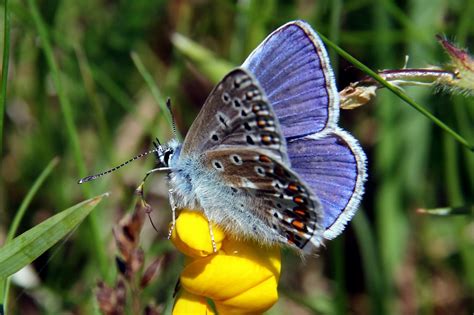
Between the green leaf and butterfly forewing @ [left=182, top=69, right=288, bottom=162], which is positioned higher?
butterfly forewing @ [left=182, top=69, right=288, bottom=162]

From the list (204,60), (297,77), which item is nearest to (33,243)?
(297,77)

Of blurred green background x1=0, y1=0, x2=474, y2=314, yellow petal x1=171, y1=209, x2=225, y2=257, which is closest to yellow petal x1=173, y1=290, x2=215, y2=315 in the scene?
yellow petal x1=171, y1=209, x2=225, y2=257

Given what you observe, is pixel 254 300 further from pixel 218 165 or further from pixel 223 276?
pixel 218 165

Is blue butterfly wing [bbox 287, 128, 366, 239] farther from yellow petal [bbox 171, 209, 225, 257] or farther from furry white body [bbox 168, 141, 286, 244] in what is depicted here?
yellow petal [bbox 171, 209, 225, 257]

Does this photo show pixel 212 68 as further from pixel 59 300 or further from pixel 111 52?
pixel 59 300

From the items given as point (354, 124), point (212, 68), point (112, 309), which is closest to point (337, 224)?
point (112, 309)

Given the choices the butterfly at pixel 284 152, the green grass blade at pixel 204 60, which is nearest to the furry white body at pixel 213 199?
the butterfly at pixel 284 152
